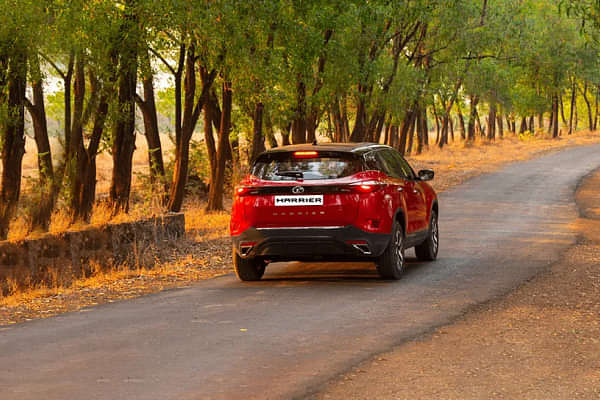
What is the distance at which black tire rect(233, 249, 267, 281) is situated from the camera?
12297 millimetres

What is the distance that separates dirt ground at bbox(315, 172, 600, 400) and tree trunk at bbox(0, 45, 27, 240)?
950 centimetres

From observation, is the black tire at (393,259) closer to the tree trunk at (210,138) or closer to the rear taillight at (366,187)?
the rear taillight at (366,187)

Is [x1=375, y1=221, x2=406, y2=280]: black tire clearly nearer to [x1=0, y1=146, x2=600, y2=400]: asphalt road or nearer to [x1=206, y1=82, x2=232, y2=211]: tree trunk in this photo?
[x1=0, y1=146, x2=600, y2=400]: asphalt road

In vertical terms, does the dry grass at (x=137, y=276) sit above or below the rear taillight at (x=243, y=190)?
below

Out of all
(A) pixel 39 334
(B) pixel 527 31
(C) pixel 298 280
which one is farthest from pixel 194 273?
(B) pixel 527 31

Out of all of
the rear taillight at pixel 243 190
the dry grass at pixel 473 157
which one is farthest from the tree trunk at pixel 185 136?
the rear taillight at pixel 243 190

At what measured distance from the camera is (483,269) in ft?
43.3

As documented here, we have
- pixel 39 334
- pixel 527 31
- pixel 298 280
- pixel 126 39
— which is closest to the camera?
pixel 39 334

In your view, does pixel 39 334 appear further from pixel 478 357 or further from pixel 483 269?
pixel 483 269

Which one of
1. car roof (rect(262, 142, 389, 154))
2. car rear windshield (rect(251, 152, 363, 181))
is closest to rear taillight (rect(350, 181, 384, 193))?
car rear windshield (rect(251, 152, 363, 181))

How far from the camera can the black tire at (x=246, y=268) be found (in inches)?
484

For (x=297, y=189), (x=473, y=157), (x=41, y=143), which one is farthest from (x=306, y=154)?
(x=473, y=157)

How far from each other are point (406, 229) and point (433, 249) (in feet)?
5.96

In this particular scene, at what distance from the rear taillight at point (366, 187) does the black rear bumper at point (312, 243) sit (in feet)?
1.45
